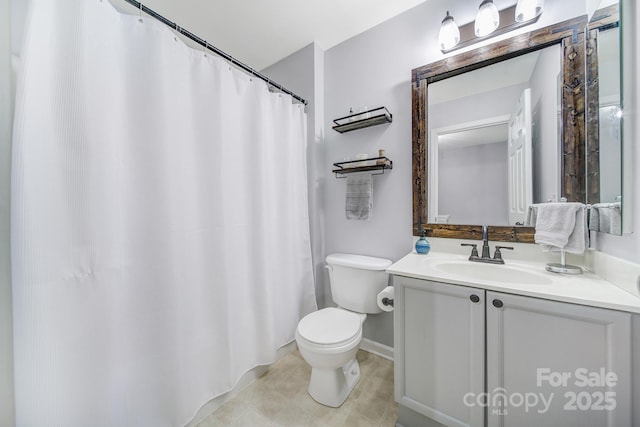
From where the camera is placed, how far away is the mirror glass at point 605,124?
84 centimetres

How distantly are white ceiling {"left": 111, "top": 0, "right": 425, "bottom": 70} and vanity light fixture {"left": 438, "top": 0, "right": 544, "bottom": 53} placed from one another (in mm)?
360

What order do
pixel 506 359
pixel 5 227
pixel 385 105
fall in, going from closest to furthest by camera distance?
pixel 5 227
pixel 506 359
pixel 385 105

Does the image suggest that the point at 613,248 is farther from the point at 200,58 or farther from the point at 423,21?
the point at 200,58

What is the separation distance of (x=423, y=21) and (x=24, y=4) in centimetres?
192

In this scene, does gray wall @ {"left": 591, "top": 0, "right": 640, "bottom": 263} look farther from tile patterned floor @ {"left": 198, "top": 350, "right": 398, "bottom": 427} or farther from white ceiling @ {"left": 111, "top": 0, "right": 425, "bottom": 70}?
tile patterned floor @ {"left": 198, "top": 350, "right": 398, "bottom": 427}

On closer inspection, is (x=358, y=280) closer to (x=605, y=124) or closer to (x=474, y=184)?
(x=474, y=184)

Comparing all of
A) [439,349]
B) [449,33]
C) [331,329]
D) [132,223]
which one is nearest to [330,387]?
[331,329]

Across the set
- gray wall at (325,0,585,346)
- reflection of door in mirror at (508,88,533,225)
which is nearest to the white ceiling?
gray wall at (325,0,585,346)

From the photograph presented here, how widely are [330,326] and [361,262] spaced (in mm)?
458

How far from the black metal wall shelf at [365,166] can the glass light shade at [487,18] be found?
840 mm

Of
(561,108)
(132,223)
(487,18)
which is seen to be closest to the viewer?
(132,223)

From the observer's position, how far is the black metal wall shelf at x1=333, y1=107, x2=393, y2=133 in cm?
153

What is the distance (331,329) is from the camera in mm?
1300

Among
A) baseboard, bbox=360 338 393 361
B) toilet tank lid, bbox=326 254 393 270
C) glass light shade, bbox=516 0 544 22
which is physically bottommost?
baseboard, bbox=360 338 393 361
